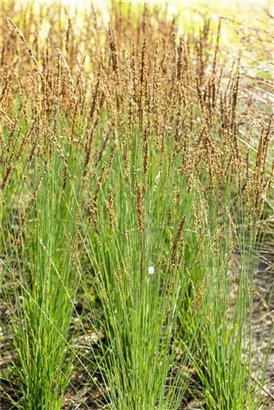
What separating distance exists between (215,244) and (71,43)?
2351mm

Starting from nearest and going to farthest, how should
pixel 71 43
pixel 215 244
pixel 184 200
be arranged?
pixel 215 244 < pixel 184 200 < pixel 71 43

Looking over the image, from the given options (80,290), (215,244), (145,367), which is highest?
(215,244)

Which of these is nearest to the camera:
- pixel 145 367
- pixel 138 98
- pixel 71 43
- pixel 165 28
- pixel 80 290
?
pixel 145 367

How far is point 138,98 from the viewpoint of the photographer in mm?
2854

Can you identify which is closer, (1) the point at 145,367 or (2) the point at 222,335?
(1) the point at 145,367

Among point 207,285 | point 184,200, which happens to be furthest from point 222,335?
point 184,200

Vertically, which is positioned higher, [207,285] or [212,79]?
[212,79]

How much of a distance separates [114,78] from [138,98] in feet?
2.39

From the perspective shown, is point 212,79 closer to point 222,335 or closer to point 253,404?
point 222,335

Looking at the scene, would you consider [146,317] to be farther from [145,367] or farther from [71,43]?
[71,43]

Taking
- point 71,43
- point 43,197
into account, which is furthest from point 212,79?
point 71,43

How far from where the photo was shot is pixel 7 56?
4.99 m

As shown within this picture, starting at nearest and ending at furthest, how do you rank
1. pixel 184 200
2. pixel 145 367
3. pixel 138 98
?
pixel 145 367 < pixel 138 98 < pixel 184 200

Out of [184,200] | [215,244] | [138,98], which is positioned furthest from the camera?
[184,200]
